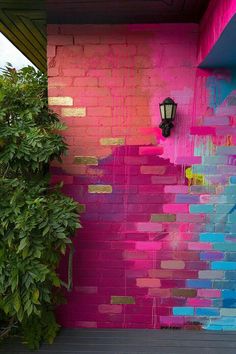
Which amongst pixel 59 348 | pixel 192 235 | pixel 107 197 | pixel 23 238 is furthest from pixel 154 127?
pixel 59 348

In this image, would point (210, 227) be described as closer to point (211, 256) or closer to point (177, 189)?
point (211, 256)

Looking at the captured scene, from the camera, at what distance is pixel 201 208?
11.4 ft

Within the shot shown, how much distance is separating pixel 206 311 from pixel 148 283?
0.55 meters

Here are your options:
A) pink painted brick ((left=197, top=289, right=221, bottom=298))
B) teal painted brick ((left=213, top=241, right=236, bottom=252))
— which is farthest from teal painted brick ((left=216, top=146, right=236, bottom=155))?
pink painted brick ((left=197, top=289, right=221, bottom=298))

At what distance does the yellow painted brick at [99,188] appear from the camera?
3.52 m

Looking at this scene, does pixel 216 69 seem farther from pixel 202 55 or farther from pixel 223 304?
pixel 223 304

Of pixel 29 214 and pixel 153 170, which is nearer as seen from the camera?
pixel 29 214

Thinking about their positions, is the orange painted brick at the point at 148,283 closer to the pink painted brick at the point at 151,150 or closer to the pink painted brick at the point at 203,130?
the pink painted brick at the point at 151,150

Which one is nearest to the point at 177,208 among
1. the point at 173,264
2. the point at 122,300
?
the point at 173,264

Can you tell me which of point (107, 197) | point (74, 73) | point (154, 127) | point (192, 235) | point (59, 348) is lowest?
point (59, 348)

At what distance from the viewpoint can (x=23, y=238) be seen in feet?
9.00

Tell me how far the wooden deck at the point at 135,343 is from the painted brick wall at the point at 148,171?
116 millimetres

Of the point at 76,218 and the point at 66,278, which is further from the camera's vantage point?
the point at 66,278

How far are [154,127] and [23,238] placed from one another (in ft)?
4.81
